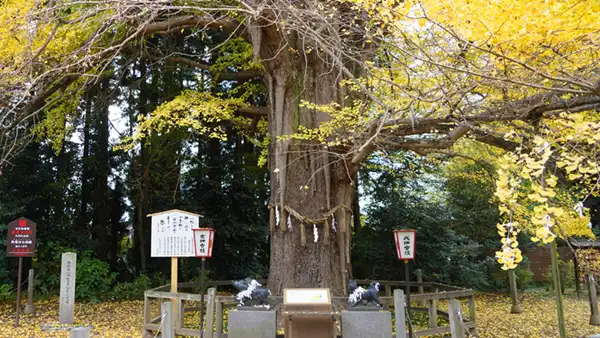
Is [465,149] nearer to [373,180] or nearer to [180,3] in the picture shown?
[373,180]

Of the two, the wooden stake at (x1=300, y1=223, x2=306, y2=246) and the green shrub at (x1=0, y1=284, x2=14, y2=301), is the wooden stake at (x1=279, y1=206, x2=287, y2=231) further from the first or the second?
the green shrub at (x1=0, y1=284, x2=14, y2=301)

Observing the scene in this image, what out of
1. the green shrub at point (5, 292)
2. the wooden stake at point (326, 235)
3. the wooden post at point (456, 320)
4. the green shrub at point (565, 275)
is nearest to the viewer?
the wooden post at point (456, 320)

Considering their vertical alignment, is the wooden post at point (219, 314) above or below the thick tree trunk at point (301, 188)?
below

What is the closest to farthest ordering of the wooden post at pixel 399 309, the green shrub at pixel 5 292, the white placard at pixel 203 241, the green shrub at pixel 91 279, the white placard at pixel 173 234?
the wooden post at pixel 399 309
the white placard at pixel 203 241
the white placard at pixel 173 234
the green shrub at pixel 5 292
the green shrub at pixel 91 279

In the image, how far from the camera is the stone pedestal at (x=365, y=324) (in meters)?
5.20

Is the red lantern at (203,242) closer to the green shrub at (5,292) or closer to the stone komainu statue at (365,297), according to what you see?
the stone komainu statue at (365,297)

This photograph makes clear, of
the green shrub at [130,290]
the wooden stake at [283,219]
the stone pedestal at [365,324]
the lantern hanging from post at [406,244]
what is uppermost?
the wooden stake at [283,219]

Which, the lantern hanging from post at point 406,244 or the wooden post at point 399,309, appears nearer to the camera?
the wooden post at point 399,309

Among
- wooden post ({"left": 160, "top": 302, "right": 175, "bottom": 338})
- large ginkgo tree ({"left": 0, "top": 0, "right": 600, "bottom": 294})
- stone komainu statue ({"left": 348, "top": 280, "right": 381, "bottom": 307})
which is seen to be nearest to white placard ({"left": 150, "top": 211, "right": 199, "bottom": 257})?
large ginkgo tree ({"left": 0, "top": 0, "right": 600, "bottom": 294})

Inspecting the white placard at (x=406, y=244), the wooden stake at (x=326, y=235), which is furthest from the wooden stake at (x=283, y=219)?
the white placard at (x=406, y=244)

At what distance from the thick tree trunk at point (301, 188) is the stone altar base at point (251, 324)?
1690 mm

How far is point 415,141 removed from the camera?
6.54 metres

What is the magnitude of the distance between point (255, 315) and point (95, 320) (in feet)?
16.3

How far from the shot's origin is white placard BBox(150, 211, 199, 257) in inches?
292
